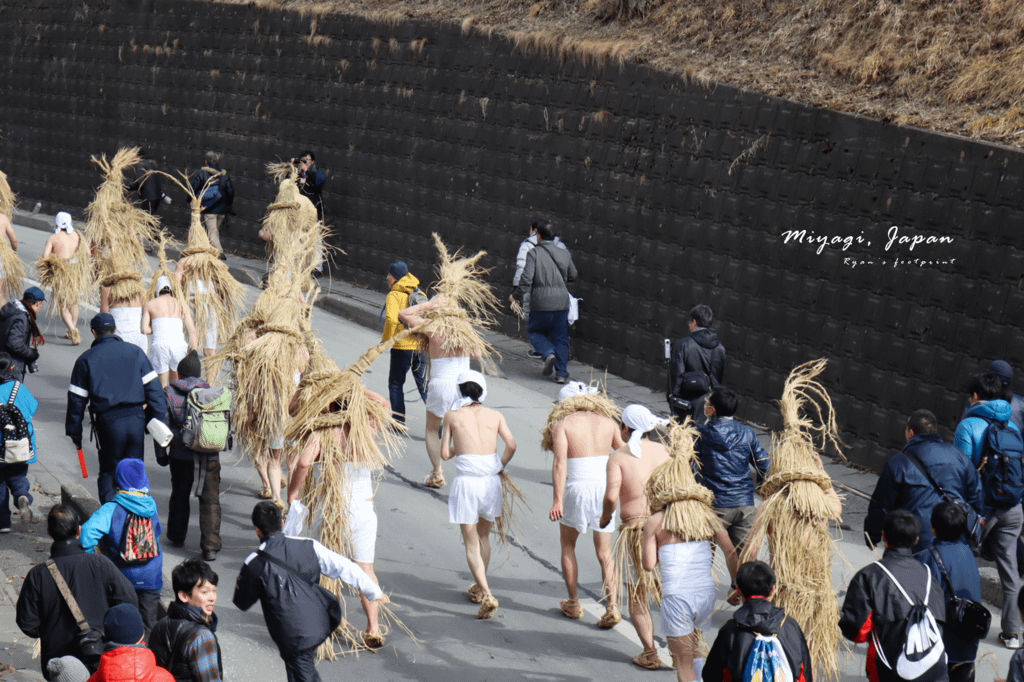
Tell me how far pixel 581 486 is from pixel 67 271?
8.66 metres

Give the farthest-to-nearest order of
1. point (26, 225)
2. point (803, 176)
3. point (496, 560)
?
point (26, 225) → point (803, 176) → point (496, 560)

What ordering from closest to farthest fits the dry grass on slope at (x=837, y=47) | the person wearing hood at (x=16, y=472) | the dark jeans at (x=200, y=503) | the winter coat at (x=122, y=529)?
the winter coat at (x=122, y=529) < the dark jeans at (x=200, y=503) < the person wearing hood at (x=16, y=472) < the dry grass on slope at (x=837, y=47)

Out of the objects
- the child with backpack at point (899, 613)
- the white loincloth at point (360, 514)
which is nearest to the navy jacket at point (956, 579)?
the child with backpack at point (899, 613)

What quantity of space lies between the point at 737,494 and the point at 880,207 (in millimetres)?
4767

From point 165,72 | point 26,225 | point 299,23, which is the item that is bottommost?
point 26,225

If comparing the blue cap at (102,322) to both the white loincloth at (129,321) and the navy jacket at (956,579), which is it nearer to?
the white loincloth at (129,321)

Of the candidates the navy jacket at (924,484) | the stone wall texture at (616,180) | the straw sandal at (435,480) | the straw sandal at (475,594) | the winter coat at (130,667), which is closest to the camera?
the winter coat at (130,667)

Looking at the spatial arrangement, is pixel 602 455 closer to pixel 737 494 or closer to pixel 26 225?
pixel 737 494

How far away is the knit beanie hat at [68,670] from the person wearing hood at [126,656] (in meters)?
0.53

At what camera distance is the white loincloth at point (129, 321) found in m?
11.3

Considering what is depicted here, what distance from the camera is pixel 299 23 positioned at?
18828mm

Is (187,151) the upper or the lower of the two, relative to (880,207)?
lower

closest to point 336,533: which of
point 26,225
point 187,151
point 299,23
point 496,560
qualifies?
point 496,560

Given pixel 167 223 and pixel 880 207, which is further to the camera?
pixel 167 223
